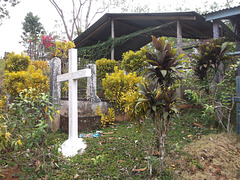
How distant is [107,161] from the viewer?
371cm

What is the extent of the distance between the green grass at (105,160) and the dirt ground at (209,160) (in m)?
0.22

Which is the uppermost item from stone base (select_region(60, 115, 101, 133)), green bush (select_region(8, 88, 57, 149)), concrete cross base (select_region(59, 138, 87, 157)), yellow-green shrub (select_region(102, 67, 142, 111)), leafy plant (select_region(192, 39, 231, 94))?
leafy plant (select_region(192, 39, 231, 94))

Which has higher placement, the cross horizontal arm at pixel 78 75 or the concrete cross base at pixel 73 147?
the cross horizontal arm at pixel 78 75

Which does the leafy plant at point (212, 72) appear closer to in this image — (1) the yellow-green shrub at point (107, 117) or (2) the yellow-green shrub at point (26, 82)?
(1) the yellow-green shrub at point (107, 117)

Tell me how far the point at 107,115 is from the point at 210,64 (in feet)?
11.1

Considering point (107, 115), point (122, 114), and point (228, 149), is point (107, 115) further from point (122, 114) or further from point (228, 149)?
point (228, 149)

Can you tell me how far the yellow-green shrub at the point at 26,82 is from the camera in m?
6.14

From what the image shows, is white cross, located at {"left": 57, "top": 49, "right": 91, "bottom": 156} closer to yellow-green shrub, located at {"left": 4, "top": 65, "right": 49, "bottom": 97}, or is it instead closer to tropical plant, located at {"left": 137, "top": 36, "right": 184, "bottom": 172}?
tropical plant, located at {"left": 137, "top": 36, "right": 184, "bottom": 172}

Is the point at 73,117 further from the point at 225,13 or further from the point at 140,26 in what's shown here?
the point at 140,26

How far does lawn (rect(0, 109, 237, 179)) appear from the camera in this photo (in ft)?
10.8

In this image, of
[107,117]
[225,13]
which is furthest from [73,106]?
[225,13]

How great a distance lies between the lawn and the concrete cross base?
0.43 feet

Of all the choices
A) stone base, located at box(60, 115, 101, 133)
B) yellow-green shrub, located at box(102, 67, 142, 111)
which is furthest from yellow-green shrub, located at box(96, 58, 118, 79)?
stone base, located at box(60, 115, 101, 133)

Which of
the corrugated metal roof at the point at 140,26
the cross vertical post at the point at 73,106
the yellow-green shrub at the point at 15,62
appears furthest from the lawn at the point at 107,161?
Answer: the corrugated metal roof at the point at 140,26
